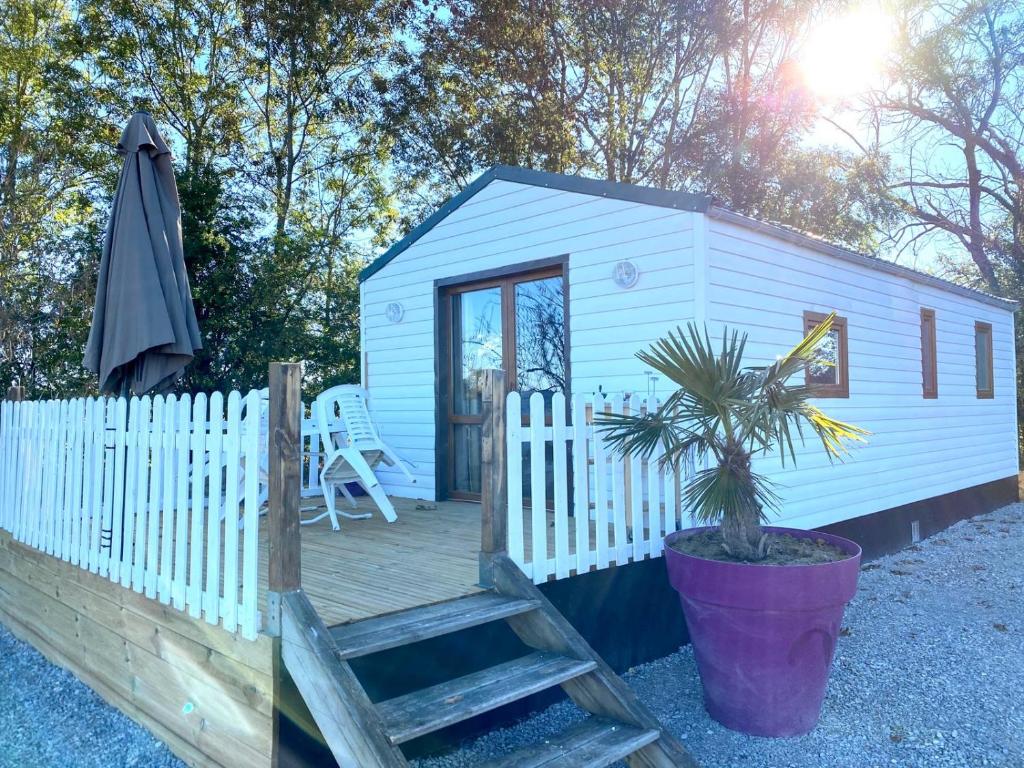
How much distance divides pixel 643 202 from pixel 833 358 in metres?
2.12

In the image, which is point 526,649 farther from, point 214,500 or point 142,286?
point 142,286

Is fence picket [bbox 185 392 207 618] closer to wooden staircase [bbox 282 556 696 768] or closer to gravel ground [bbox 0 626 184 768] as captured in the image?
wooden staircase [bbox 282 556 696 768]

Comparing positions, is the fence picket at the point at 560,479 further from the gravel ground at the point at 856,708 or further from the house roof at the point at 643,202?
the house roof at the point at 643,202

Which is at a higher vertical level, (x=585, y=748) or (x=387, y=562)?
(x=387, y=562)

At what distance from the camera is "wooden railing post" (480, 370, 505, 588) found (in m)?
2.93

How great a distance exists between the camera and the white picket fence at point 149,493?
2463 mm

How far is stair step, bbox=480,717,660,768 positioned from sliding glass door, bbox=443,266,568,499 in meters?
2.94

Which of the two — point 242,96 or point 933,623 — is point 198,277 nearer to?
point 242,96

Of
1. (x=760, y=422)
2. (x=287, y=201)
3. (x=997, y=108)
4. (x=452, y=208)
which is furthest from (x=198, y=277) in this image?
(x=997, y=108)

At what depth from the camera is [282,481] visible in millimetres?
2316

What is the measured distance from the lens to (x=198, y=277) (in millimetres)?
9625

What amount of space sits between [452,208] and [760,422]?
12.2 ft

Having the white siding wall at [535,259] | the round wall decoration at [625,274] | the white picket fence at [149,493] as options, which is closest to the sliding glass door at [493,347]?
the white siding wall at [535,259]

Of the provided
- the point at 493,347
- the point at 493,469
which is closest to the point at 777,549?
the point at 493,469
